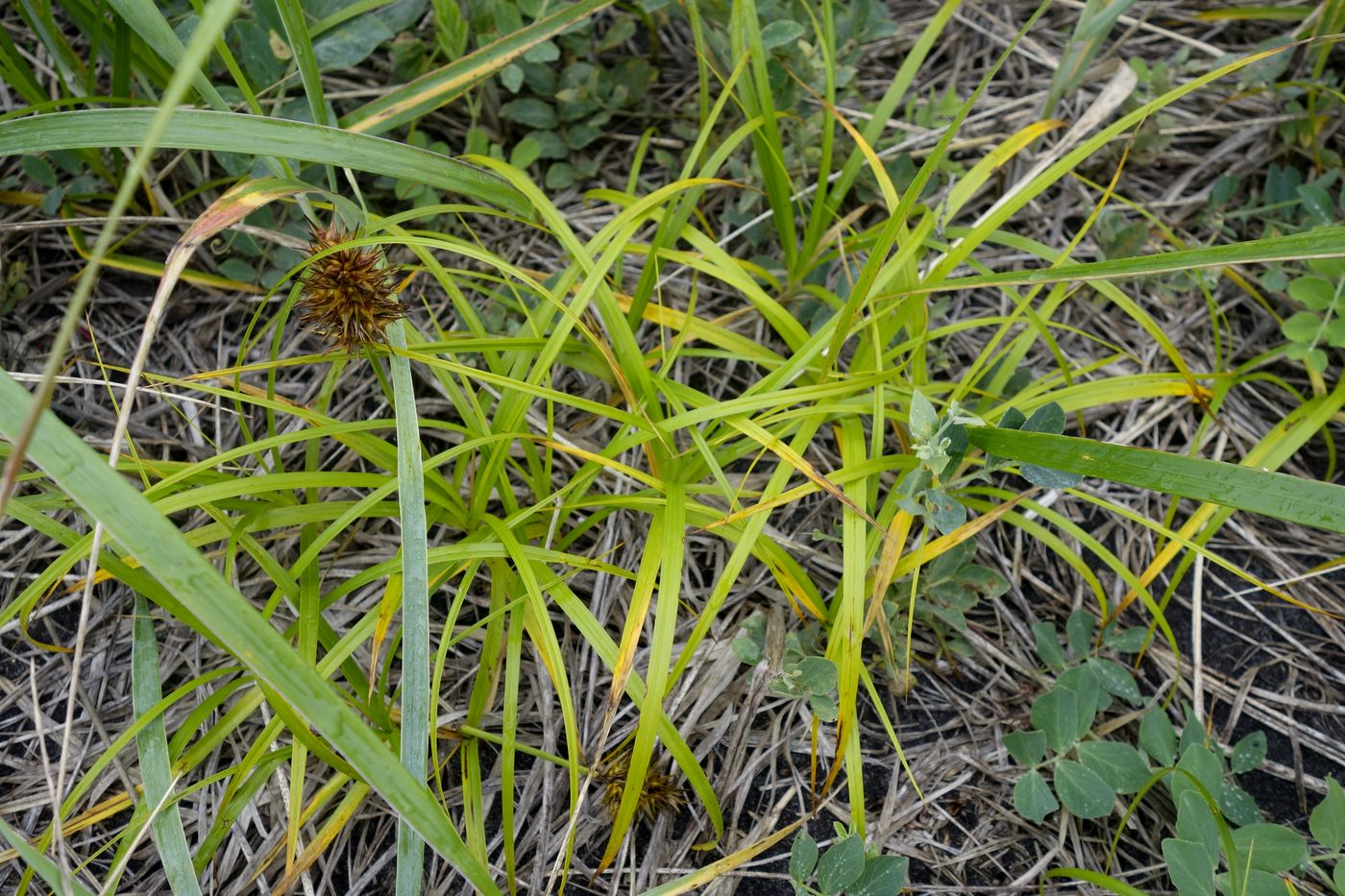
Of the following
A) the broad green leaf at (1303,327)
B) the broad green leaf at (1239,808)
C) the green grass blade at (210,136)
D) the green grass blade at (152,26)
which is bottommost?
the broad green leaf at (1239,808)

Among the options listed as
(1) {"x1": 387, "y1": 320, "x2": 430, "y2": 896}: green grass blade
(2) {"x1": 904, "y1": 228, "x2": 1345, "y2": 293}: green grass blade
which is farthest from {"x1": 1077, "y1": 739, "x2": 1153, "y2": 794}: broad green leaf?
(1) {"x1": 387, "y1": 320, "x2": 430, "y2": 896}: green grass blade

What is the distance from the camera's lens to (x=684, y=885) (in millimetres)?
1283

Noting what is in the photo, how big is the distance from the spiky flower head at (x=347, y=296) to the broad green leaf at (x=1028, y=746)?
1181mm

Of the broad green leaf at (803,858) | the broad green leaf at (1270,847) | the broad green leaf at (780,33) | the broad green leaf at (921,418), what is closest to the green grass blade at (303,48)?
the broad green leaf at (780,33)

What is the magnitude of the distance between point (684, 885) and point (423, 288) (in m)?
1.28

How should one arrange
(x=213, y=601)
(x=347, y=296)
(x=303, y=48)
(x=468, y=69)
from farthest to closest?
1. (x=468, y=69)
2. (x=303, y=48)
3. (x=347, y=296)
4. (x=213, y=601)

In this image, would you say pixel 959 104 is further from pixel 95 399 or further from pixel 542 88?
pixel 95 399

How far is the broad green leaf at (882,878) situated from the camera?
1303mm

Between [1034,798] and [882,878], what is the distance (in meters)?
0.30

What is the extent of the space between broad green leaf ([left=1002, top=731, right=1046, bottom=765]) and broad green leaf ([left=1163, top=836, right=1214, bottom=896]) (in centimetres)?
21

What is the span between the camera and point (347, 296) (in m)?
1.27

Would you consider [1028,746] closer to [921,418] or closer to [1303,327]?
[921,418]

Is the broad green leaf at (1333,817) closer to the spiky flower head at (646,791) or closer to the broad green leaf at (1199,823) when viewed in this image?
the broad green leaf at (1199,823)

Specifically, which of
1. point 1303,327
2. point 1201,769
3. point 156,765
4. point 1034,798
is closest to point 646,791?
point 1034,798
